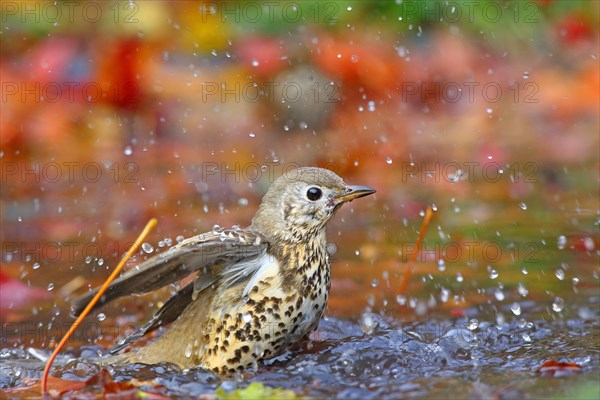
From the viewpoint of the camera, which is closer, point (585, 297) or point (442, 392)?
point (442, 392)

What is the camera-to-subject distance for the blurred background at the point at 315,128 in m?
7.38

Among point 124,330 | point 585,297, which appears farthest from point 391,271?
point 124,330

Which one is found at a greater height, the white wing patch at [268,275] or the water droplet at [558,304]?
the white wing patch at [268,275]

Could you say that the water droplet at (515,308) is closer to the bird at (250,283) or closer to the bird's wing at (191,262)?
the bird at (250,283)

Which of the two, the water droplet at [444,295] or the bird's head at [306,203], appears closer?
the bird's head at [306,203]

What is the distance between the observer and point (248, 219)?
782 centimetres

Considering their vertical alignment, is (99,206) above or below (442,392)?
above

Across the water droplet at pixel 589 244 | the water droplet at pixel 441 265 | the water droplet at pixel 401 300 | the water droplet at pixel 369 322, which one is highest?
the water droplet at pixel 589 244

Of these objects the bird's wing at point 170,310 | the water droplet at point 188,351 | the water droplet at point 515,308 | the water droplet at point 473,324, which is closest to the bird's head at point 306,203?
the bird's wing at point 170,310

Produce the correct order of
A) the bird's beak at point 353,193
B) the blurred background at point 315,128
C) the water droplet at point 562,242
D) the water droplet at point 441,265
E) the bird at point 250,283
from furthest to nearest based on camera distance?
the blurred background at point 315,128 < the water droplet at point 562,242 < the water droplet at point 441,265 < the bird's beak at point 353,193 < the bird at point 250,283

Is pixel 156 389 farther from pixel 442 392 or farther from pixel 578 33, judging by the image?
pixel 578 33

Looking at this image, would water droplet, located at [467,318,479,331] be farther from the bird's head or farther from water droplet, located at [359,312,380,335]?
the bird's head

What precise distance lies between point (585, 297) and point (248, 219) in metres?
2.73

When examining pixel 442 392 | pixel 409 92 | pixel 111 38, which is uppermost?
pixel 111 38
